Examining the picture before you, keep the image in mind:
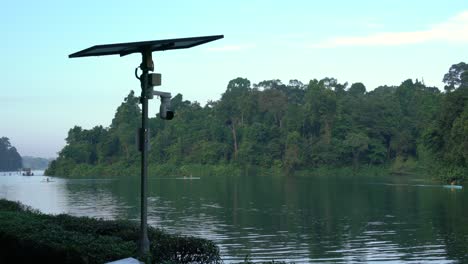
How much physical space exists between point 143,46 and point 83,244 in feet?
14.4

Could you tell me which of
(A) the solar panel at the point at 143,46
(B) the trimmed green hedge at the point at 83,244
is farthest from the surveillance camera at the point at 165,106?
(B) the trimmed green hedge at the point at 83,244

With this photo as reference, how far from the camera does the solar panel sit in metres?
12.4

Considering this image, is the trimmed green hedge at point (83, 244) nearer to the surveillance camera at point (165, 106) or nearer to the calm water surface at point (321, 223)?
the surveillance camera at point (165, 106)

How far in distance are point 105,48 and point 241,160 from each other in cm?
13507

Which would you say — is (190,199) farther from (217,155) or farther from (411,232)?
(217,155)

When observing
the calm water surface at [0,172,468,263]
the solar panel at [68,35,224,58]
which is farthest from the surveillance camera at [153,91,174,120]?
the calm water surface at [0,172,468,263]

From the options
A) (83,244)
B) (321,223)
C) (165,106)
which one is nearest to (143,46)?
(165,106)

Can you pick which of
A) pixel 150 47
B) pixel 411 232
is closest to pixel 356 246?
pixel 411 232

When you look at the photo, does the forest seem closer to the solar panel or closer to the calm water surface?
the calm water surface

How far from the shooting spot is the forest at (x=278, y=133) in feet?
436

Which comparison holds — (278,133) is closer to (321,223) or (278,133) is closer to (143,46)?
(321,223)

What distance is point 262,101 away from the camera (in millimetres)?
160500

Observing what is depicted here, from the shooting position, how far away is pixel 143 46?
13.1m

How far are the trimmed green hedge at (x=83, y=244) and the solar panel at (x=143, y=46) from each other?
13.5 ft
